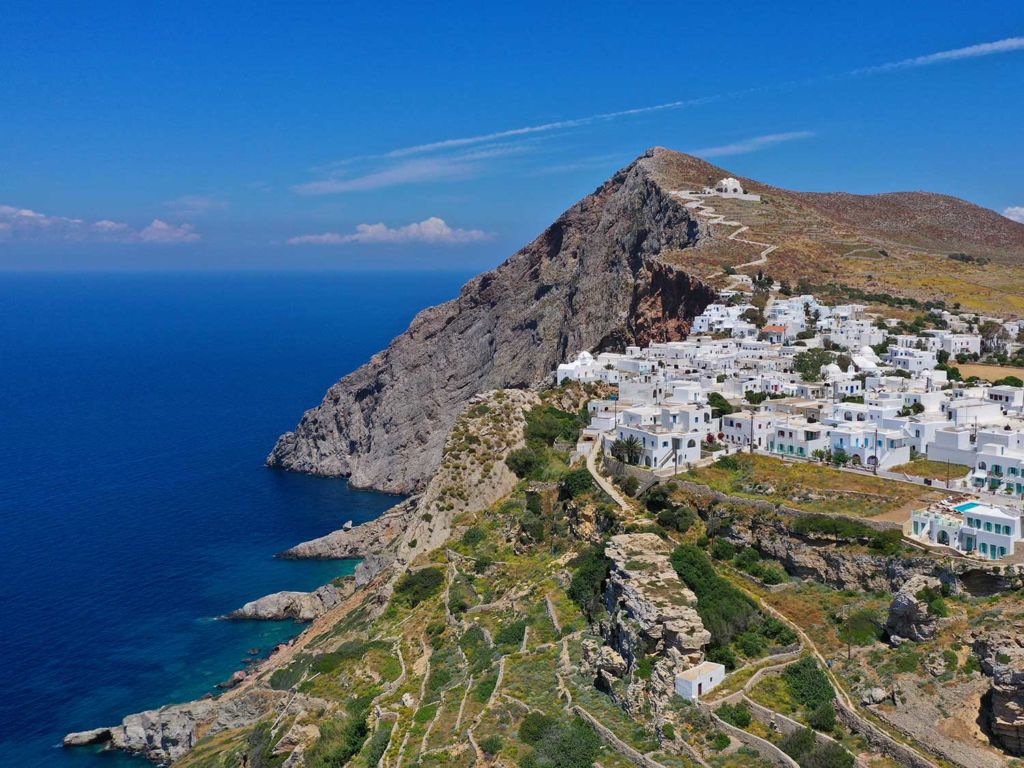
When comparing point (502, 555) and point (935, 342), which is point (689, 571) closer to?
point (502, 555)

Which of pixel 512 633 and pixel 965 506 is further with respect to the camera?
pixel 512 633

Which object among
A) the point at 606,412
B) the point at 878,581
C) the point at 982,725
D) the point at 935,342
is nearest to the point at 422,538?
the point at 606,412

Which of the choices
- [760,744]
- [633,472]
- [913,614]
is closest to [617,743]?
[760,744]

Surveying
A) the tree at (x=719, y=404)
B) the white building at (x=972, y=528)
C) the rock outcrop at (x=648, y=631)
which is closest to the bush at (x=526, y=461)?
the tree at (x=719, y=404)

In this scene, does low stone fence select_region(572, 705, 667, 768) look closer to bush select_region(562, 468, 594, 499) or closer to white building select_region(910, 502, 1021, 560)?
white building select_region(910, 502, 1021, 560)

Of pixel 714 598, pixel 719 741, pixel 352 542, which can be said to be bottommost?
pixel 352 542

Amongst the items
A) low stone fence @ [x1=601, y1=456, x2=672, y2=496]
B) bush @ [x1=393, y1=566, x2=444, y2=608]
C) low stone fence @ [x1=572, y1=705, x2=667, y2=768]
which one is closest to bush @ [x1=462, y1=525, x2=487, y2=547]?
bush @ [x1=393, y1=566, x2=444, y2=608]

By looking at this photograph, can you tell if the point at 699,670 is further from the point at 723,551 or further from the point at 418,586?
the point at 418,586
